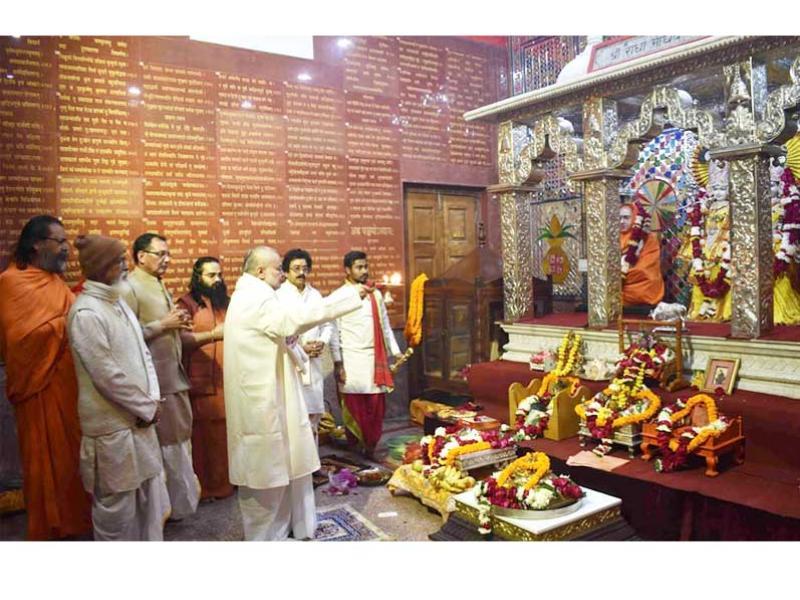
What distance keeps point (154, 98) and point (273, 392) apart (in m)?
2.70

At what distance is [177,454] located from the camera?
413 centimetres

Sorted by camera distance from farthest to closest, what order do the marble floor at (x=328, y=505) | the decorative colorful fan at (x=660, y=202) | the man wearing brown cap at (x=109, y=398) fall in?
the decorative colorful fan at (x=660, y=202) < the marble floor at (x=328, y=505) < the man wearing brown cap at (x=109, y=398)

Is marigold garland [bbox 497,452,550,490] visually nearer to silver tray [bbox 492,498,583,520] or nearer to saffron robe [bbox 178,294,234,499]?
silver tray [bbox 492,498,583,520]

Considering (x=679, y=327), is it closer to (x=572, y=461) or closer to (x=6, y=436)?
(x=572, y=461)

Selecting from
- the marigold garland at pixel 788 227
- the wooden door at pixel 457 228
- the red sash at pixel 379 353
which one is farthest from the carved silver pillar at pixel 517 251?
the marigold garland at pixel 788 227

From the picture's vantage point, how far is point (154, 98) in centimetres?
483

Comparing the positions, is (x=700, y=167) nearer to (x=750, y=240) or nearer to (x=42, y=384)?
(x=750, y=240)

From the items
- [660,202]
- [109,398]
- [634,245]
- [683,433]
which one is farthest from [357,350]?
[660,202]

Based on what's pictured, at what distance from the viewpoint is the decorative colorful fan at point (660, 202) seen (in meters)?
6.20

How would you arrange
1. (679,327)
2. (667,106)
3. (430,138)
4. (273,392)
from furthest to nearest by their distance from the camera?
(430,138) < (667,106) < (679,327) < (273,392)

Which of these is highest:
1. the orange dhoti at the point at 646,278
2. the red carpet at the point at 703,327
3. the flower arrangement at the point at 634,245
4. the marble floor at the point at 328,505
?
the flower arrangement at the point at 634,245

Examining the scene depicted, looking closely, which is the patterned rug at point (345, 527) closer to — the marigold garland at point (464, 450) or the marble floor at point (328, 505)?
the marble floor at point (328, 505)

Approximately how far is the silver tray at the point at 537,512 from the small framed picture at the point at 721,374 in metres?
1.45

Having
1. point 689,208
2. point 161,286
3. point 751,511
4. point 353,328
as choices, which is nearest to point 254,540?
point 161,286
